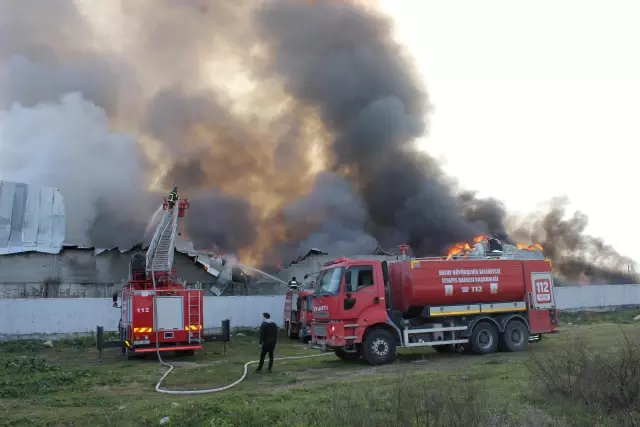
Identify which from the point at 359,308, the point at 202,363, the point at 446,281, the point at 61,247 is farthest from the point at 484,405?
the point at 61,247

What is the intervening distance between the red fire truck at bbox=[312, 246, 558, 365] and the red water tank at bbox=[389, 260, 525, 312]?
27 mm

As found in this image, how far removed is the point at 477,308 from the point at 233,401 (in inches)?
336

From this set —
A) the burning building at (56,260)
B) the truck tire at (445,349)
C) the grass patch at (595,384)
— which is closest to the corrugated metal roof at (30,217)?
the burning building at (56,260)

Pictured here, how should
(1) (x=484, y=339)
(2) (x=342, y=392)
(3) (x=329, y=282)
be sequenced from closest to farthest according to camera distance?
(2) (x=342, y=392)
(3) (x=329, y=282)
(1) (x=484, y=339)

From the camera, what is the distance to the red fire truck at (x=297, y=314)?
2083 cm

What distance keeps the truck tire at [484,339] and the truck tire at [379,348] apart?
251cm

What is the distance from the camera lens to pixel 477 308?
1501cm

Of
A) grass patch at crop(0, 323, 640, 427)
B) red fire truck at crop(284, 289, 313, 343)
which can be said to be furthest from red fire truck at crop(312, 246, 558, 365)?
red fire truck at crop(284, 289, 313, 343)

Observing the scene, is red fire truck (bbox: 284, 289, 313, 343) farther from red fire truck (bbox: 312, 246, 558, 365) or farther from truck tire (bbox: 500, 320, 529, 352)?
truck tire (bbox: 500, 320, 529, 352)

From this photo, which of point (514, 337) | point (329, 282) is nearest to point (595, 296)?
point (514, 337)

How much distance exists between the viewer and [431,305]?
1455 cm

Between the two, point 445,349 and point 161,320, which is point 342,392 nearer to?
point 445,349

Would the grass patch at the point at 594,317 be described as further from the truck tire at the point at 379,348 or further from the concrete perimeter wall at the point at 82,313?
the truck tire at the point at 379,348

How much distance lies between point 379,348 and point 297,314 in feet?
29.7
